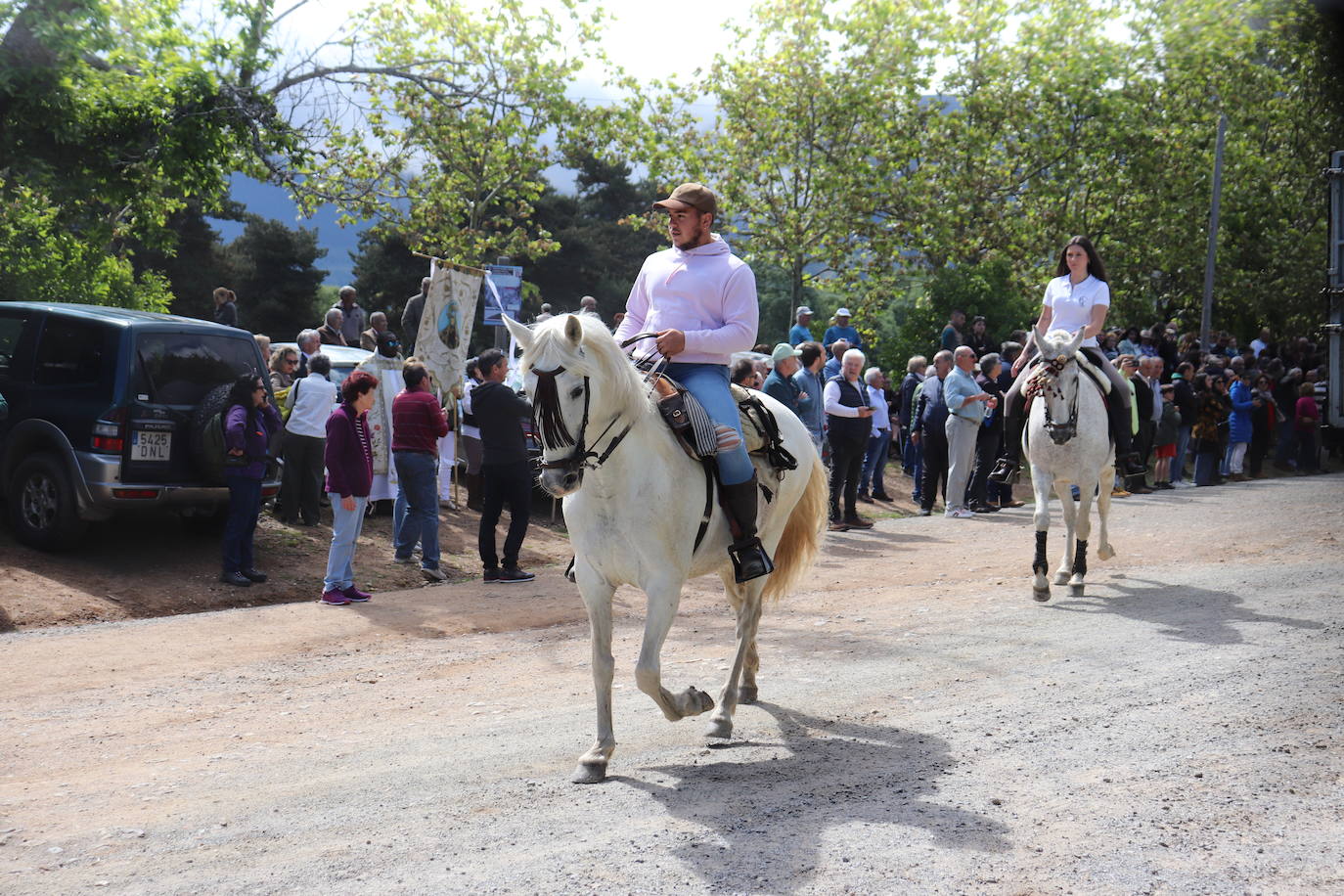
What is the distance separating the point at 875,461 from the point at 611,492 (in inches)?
578

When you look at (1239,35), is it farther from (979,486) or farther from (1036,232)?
(979,486)

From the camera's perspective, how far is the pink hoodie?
6.62m

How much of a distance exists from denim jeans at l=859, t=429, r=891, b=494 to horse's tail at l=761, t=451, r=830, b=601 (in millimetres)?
11890

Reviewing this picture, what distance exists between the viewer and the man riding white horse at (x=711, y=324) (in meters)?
6.55

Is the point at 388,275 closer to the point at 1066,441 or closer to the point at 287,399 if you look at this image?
the point at 287,399

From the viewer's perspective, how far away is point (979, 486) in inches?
773

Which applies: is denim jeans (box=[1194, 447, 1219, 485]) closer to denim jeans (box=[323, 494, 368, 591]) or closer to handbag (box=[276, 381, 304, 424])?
handbag (box=[276, 381, 304, 424])

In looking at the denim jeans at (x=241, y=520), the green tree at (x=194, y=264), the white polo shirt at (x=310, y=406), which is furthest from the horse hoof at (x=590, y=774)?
the green tree at (x=194, y=264)

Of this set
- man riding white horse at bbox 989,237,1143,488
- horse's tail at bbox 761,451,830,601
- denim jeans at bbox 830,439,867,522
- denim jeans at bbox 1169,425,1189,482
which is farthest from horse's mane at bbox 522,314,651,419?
denim jeans at bbox 1169,425,1189,482

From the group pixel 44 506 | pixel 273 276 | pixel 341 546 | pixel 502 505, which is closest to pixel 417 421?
pixel 502 505

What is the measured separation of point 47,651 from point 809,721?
20.0 feet

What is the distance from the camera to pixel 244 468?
1202cm

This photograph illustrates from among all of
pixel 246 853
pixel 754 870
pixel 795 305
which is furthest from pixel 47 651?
pixel 795 305

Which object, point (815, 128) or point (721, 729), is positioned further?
point (815, 128)
